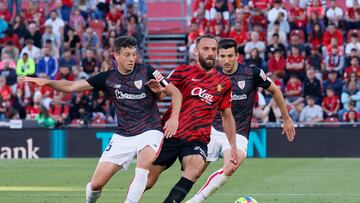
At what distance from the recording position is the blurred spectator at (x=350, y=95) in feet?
81.4

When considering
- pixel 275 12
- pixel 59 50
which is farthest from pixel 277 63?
pixel 59 50

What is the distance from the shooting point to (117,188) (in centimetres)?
1628

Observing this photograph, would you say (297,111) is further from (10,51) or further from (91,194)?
(91,194)

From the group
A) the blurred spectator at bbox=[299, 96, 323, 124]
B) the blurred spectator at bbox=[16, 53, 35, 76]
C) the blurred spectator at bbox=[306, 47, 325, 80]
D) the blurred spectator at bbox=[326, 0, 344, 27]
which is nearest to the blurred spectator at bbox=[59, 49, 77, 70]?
the blurred spectator at bbox=[16, 53, 35, 76]

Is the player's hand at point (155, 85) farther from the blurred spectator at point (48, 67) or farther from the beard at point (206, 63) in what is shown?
the blurred spectator at point (48, 67)

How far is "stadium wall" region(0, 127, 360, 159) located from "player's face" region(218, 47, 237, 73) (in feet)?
36.9

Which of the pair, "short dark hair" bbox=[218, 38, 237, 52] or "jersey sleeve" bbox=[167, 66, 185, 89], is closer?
"jersey sleeve" bbox=[167, 66, 185, 89]

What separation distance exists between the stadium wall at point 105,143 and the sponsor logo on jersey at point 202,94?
12.7 m

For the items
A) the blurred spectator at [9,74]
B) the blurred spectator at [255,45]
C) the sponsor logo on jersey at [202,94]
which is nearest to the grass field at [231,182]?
the sponsor logo on jersey at [202,94]

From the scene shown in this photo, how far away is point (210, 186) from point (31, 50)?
56.1ft

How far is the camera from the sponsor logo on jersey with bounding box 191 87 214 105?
11398 millimetres

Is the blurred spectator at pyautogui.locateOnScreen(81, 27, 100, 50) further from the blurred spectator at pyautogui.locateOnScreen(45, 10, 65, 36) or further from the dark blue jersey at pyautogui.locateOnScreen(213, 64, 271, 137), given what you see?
the dark blue jersey at pyautogui.locateOnScreen(213, 64, 271, 137)

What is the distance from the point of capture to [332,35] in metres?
26.9

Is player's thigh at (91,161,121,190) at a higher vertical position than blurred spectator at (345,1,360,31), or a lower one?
lower
